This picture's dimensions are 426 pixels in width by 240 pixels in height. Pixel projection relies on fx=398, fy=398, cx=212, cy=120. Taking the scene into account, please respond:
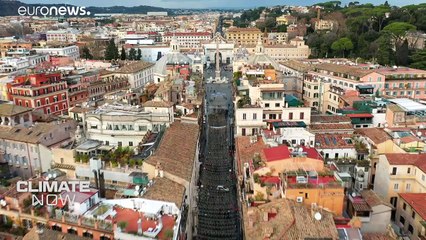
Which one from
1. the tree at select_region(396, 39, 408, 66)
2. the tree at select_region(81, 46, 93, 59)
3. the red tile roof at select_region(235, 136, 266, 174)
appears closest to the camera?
the red tile roof at select_region(235, 136, 266, 174)

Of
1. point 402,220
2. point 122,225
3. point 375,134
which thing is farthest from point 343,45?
point 122,225

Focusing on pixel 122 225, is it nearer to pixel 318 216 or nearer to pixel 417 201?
pixel 318 216

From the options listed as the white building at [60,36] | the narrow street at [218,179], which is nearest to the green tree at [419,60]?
the narrow street at [218,179]

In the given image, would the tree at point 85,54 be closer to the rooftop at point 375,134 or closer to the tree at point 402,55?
the tree at point 402,55

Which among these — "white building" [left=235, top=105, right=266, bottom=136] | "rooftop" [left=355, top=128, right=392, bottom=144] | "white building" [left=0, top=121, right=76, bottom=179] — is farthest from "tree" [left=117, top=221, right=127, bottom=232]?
"rooftop" [left=355, top=128, right=392, bottom=144]

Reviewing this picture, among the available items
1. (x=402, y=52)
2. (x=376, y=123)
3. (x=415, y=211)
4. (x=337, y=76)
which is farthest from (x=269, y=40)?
(x=415, y=211)

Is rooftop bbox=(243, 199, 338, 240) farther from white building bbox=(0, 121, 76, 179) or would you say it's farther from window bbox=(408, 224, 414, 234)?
white building bbox=(0, 121, 76, 179)

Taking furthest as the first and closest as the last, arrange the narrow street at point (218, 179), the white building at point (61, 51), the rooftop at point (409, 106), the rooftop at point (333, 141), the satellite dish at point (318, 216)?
1. the white building at point (61, 51)
2. the rooftop at point (409, 106)
3. the rooftop at point (333, 141)
4. the narrow street at point (218, 179)
5. the satellite dish at point (318, 216)
